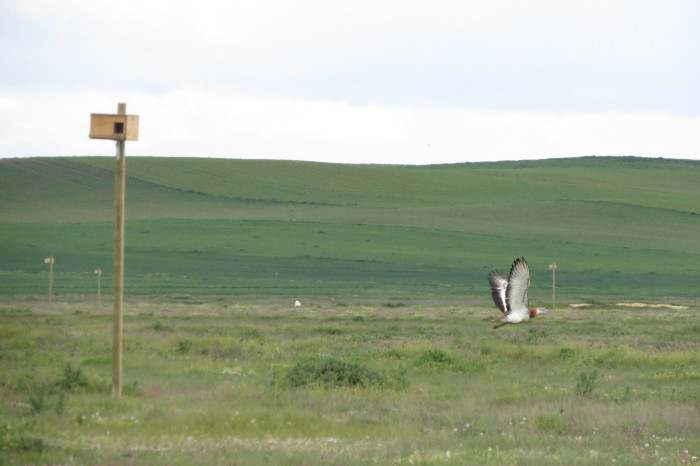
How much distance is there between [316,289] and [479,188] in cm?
5938

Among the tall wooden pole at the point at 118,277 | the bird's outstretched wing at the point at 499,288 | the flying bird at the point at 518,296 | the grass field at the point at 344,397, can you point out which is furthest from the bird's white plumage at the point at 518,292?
the tall wooden pole at the point at 118,277

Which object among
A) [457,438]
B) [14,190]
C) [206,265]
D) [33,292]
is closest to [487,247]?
[206,265]

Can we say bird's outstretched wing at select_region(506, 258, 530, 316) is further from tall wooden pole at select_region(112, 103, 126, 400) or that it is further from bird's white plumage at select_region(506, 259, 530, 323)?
tall wooden pole at select_region(112, 103, 126, 400)

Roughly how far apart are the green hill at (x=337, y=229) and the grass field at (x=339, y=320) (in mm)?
390

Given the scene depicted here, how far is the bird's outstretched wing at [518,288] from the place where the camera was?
59.9 feet

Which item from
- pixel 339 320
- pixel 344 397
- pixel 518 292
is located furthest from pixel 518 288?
pixel 339 320

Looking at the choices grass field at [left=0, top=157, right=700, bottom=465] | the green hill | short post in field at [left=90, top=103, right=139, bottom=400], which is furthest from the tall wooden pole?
the green hill

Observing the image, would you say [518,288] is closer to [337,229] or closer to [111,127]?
[111,127]

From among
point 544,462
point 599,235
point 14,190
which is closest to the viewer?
point 544,462

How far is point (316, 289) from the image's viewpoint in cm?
5484

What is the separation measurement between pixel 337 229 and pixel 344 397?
2565 inches

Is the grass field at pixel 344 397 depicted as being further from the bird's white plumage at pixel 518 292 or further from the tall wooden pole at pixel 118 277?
the bird's white plumage at pixel 518 292

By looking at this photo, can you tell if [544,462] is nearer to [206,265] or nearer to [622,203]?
[206,265]

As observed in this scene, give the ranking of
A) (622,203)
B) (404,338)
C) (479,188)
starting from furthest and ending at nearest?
(479,188) → (622,203) → (404,338)
